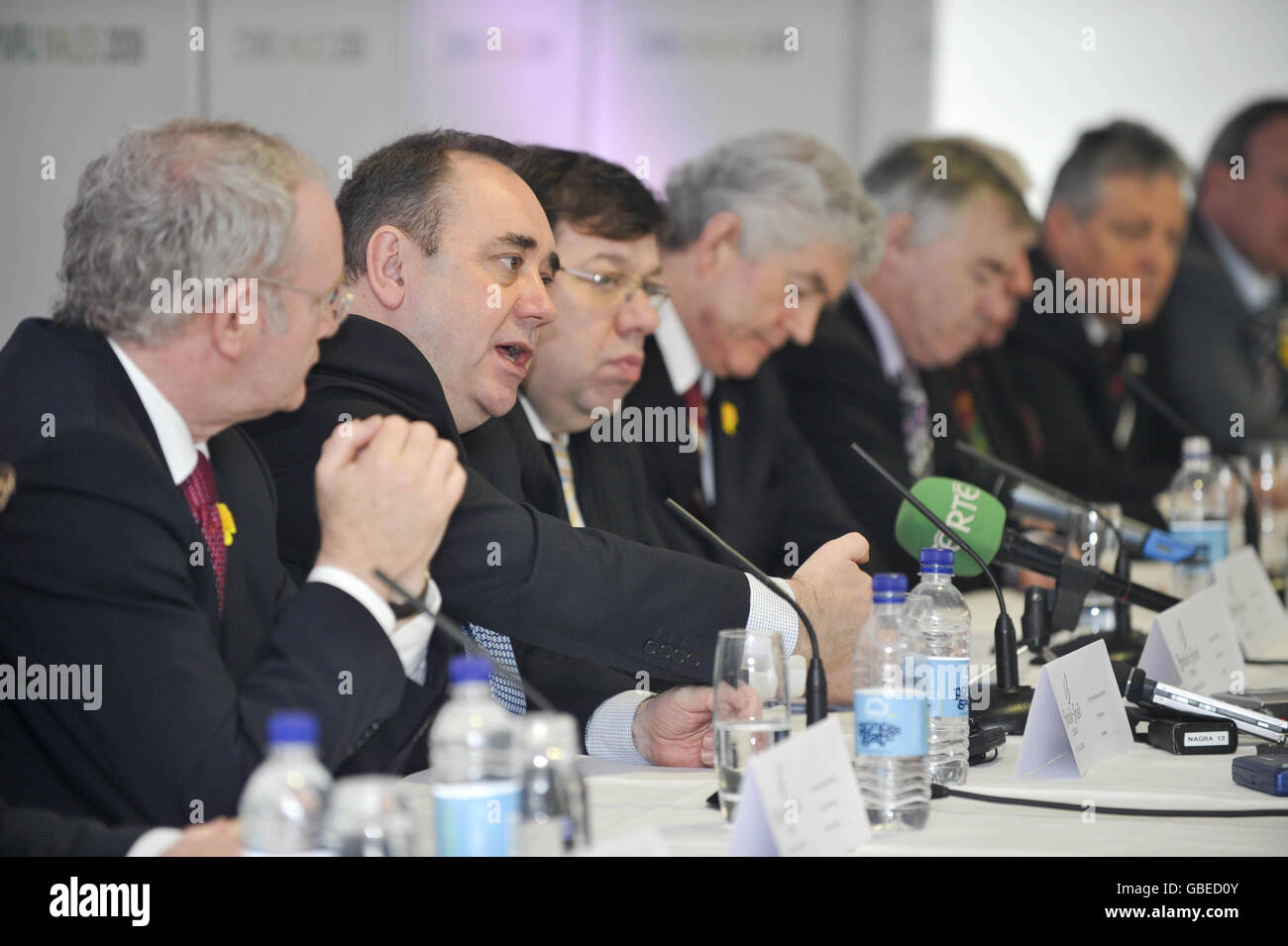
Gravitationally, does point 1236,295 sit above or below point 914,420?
above

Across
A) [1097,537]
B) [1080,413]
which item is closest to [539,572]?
[1097,537]

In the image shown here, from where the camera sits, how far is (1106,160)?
4852 millimetres

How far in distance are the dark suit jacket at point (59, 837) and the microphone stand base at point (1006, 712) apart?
44.5 inches

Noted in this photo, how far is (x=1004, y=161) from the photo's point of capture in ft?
14.8

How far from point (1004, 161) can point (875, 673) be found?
332 cm

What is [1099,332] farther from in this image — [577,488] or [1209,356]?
[577,488]

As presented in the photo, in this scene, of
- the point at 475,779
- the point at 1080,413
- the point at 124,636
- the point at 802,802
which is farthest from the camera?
the point at 1080,413

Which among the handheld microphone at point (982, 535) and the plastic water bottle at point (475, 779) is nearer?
the plastic water bottle at point (475, 779)

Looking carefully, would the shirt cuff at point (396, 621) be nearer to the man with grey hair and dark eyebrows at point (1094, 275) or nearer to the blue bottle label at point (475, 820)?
the blue bottle label at point (475, 820)

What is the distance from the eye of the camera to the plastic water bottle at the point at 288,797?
103 cm

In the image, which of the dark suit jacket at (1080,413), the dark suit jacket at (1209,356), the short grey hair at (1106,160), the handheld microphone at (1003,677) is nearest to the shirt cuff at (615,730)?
the handheld microphone at (1003,677)

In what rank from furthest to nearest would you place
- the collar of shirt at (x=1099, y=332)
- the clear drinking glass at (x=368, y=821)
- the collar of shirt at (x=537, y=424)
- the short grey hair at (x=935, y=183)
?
the collar of shirt at (x=1099, y=332) → the short grey hair at (x=935, y=183) → the collar of shirt at (x=537, y=424) → the clear drinking glass at (x=368, y=821)

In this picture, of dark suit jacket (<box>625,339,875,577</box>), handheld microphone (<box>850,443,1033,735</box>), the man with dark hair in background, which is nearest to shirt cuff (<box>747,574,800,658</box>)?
handheld microphone (<box>850,443,1033,735</box>)

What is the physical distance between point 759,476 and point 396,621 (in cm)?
175
